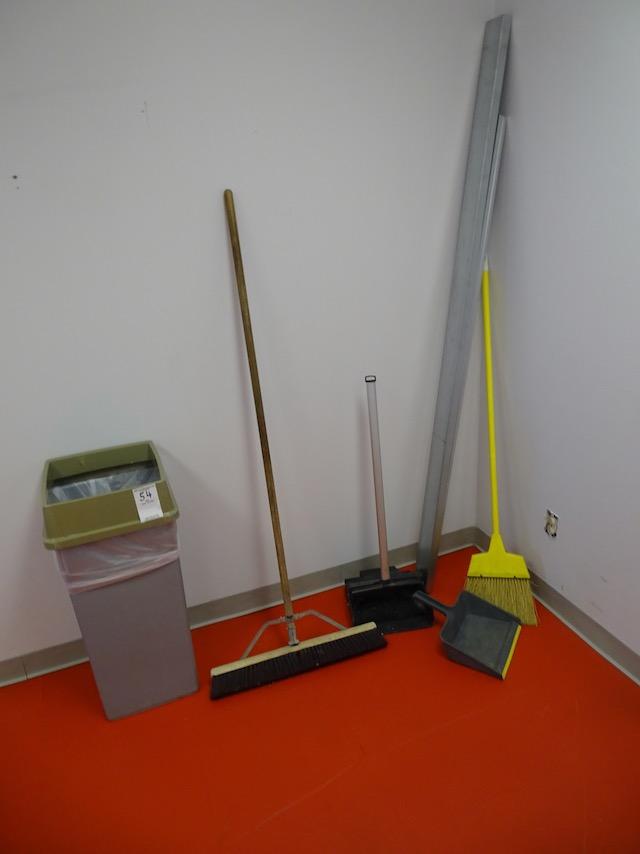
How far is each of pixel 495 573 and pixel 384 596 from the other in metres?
0.42

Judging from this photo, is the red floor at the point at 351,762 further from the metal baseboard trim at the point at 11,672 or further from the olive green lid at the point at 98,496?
the olive green lid at the point at 98,496

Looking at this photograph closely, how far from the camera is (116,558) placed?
1.45m

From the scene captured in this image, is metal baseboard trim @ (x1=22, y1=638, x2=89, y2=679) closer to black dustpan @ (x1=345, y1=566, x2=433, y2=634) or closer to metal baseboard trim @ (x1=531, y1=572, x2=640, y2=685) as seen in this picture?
black dustpan @ (x1=345, y1=566, x2=433, y2=634)

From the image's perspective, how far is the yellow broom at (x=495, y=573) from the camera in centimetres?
192

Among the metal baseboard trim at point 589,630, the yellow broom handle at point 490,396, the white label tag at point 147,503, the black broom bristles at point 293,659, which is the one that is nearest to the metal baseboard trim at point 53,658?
the black broom bristles at point 293,659

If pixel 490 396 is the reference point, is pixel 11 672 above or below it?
below

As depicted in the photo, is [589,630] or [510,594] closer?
[589,630]

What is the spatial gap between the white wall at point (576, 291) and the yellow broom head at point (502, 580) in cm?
11

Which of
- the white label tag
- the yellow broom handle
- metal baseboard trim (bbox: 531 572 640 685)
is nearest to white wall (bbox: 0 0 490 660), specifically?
the yellow broom handle

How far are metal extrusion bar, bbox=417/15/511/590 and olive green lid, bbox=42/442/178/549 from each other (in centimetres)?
105

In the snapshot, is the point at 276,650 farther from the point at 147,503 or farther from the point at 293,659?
the point at 147,503

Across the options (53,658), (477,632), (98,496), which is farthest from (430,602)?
(53,658)

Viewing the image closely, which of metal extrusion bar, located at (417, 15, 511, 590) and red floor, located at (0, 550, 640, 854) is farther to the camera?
metal extrusion bar, located at (417, 15, 511, 590)

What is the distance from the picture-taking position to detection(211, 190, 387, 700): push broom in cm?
167
